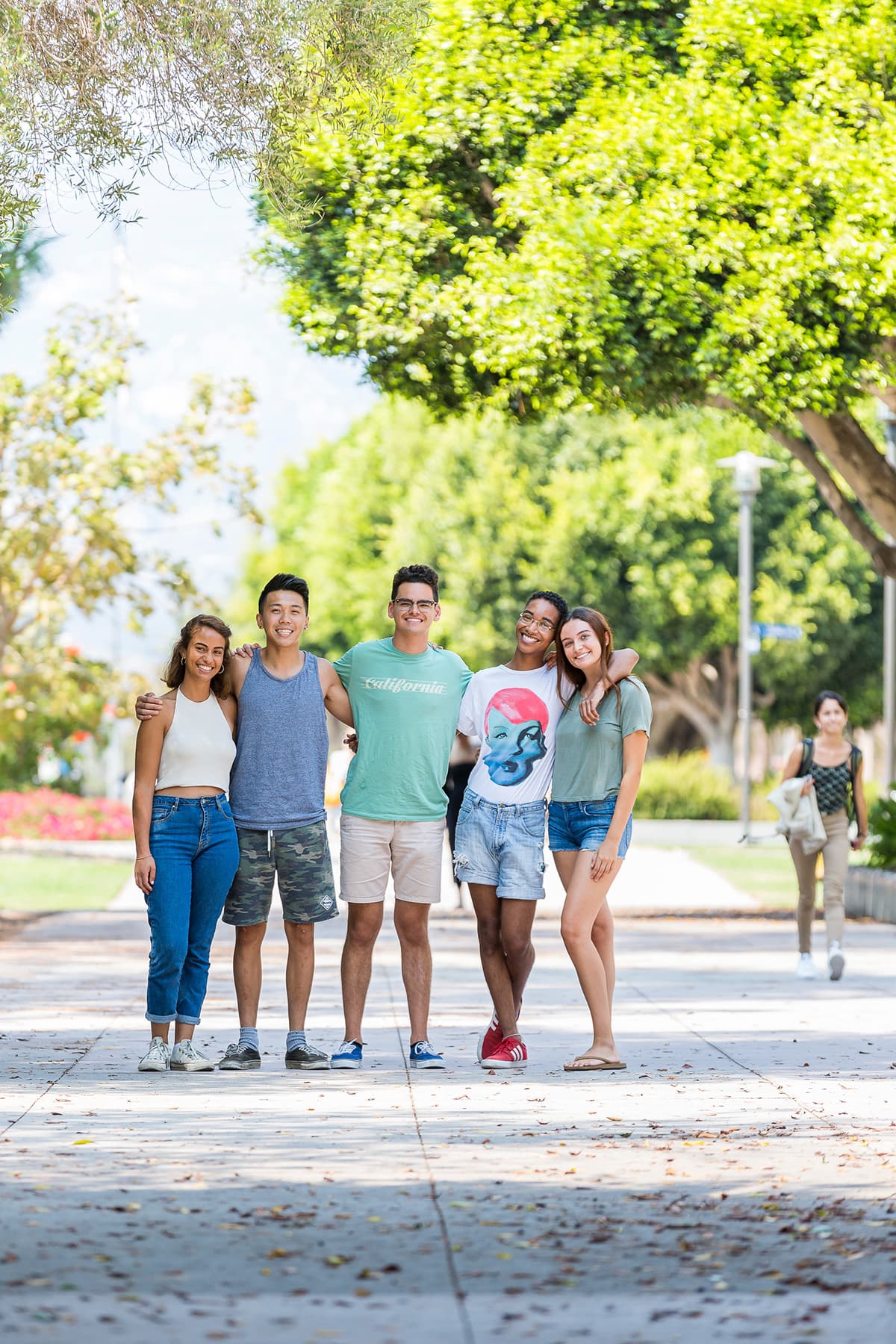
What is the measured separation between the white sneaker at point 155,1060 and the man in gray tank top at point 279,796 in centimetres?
23

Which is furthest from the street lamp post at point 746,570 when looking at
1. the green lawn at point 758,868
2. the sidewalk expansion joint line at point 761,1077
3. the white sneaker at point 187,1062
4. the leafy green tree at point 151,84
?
the white sneaker at point 187,1062

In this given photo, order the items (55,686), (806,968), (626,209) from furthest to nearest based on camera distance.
Result: 1. (55,686)
2. (626,209)
3. (806,968)

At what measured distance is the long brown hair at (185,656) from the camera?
27.2 feet

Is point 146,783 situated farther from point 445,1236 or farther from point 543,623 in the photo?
point 445,1236

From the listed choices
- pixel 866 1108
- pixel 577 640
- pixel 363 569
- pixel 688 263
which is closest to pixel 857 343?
pixel 688 263

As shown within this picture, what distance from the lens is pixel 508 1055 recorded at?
8.40 meters

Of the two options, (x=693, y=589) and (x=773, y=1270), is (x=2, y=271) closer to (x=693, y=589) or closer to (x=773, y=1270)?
(x=773, y=1270)

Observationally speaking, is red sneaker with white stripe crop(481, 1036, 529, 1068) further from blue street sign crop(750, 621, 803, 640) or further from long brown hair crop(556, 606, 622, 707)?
blue street sign crop(750, 621, 803, 640)

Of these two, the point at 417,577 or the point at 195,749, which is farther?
the point at 417,577

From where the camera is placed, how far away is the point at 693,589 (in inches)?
1722

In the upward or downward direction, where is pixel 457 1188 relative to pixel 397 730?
downward

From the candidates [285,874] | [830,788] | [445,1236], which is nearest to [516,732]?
[285,874]

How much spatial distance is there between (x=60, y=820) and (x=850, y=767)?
758 inches

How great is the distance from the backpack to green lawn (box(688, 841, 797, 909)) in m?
6.23
